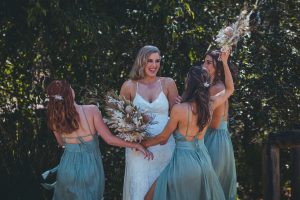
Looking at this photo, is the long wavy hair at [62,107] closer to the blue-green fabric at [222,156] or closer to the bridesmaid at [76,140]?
the bridesmaid at [76,140]

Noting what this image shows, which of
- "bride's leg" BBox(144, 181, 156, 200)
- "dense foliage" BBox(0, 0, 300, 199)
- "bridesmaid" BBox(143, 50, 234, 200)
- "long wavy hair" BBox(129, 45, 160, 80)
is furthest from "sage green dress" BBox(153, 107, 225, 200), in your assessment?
"dense foliage" BBox(0, 0, 300, 199)

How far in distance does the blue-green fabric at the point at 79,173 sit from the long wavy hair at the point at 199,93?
92 cm

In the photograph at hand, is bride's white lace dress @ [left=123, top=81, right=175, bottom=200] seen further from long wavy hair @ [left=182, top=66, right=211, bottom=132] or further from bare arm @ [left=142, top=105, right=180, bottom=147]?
long wavy hair @ [left=182, top=66, right=211, bottom=132]

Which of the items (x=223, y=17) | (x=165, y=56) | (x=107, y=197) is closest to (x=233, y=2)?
(x=223, y=17)

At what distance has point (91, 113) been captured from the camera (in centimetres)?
557

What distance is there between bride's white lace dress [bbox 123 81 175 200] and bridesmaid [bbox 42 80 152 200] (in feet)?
1.02

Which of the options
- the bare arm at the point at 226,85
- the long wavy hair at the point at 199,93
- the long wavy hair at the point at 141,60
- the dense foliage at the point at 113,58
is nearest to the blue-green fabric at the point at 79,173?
the long wavy hair at the point at 141,60

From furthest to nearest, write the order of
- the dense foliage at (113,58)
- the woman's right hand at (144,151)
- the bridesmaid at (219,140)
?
1. the dense foliage at (113,58)
2. the bridesmaid at (219,140)
3. the woman's right hand at (144,151)

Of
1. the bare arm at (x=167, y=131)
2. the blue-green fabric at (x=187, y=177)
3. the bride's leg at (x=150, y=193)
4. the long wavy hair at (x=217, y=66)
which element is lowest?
the bride's leg at (x=150, y=193)

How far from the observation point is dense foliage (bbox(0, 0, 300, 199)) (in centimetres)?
714

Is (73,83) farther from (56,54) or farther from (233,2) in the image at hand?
(233,2)

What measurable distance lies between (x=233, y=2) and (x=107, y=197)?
2873 mm

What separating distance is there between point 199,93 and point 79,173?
4.02 ft

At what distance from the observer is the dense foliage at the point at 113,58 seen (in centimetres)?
714
